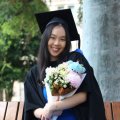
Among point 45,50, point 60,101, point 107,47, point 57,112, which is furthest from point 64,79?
point 107,47

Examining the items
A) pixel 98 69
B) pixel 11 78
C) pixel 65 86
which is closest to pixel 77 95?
pixel 65 86

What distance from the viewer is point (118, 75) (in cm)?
510

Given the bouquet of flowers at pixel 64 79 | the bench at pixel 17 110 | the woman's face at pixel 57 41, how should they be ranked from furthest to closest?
the bench at pixel 17 110
the woman's face at pixel 57 41
the bouquet of flowers at pixel 64 79

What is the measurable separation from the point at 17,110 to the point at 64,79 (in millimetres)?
1258

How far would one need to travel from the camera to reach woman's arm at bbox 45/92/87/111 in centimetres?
394

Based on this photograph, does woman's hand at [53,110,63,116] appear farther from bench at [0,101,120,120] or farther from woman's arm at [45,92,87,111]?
bench at [0,101,120,120]

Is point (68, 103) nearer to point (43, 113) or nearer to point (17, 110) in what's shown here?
point (43, 113)

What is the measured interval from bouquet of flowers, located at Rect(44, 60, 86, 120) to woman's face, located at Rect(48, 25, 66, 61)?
198 mm

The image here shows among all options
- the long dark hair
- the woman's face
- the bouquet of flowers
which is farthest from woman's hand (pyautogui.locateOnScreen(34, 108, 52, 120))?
the woman's face

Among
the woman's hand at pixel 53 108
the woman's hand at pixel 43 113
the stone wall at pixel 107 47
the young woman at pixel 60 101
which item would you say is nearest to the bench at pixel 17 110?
the stone wall at pixel 107 47

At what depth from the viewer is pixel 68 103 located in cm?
395

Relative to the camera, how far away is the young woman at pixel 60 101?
3996 mm

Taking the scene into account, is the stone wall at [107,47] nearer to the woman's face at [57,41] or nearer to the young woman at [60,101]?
the young woman at [60,101]

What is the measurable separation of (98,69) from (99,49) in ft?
0.72
